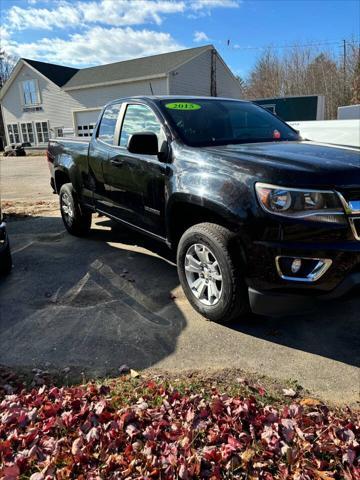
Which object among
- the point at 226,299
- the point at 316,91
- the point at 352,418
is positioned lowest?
the point at 352,418

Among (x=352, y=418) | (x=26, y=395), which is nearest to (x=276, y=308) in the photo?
(x=352, y=418)

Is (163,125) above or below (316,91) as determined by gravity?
below

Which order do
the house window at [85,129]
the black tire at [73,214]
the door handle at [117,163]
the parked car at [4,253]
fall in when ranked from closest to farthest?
the door handle at [117,163] → the parked car at [4,253] → the black tire at [73,214] → the house window at [85,129]

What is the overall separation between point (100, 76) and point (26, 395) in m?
29.7

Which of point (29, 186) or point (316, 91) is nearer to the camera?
point (29, 186)

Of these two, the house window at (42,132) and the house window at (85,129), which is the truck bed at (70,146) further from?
the house window at (42,132)

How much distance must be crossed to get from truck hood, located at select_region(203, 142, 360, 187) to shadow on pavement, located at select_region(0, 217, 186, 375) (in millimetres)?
1512

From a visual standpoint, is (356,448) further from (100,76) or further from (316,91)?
(316,91)

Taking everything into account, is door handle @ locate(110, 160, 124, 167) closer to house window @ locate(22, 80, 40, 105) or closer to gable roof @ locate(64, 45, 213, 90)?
gable roof @ locate(64, 45, 213, 90)

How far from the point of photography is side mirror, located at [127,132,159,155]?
3.88m

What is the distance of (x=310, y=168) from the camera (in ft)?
9.55

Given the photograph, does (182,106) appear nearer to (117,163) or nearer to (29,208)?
Result: (117,163)

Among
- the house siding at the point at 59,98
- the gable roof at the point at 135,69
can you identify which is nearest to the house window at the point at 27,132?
the house siding at the point at 59,98

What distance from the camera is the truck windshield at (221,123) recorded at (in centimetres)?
400
